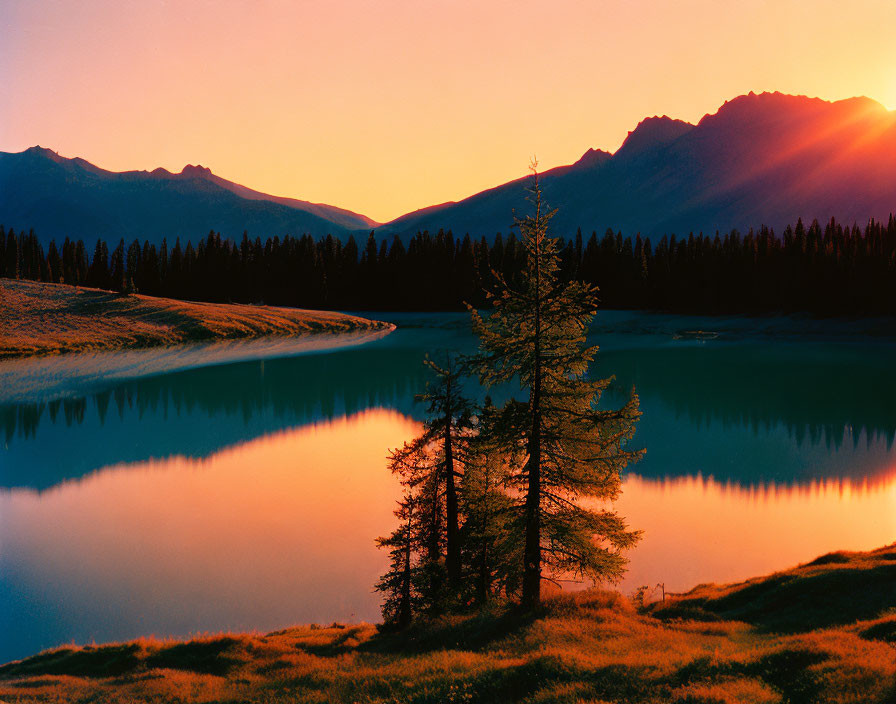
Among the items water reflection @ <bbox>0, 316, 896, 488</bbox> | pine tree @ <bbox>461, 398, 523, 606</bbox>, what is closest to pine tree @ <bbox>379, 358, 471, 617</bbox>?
pine tree @ <bbox>461, 398, 523, 606</bbox>

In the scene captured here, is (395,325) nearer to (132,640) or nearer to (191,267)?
(191,267)

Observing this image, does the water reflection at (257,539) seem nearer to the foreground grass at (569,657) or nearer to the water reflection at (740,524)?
the water reflection at (740,524)

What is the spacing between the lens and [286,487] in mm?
36250

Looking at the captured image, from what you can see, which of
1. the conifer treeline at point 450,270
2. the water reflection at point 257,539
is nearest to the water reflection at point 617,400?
the water reflection at point 257,539

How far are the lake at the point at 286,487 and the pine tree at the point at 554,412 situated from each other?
585 centimetres

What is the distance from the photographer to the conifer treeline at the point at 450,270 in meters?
141

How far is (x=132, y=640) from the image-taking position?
20.5 m

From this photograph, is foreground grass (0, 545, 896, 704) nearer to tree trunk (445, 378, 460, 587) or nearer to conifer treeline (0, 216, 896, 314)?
tree trunk (445, 378, 460, 587)

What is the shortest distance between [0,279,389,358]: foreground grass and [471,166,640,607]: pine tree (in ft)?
271

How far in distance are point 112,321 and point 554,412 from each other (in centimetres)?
10375

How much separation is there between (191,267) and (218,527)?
158686mm

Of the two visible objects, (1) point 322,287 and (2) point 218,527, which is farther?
(1) point 322,287

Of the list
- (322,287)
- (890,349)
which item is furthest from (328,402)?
(322,287)

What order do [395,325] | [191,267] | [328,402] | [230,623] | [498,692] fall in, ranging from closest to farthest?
[498,692]
[230,623]
[328,402]
[395,325]
[191,267]
